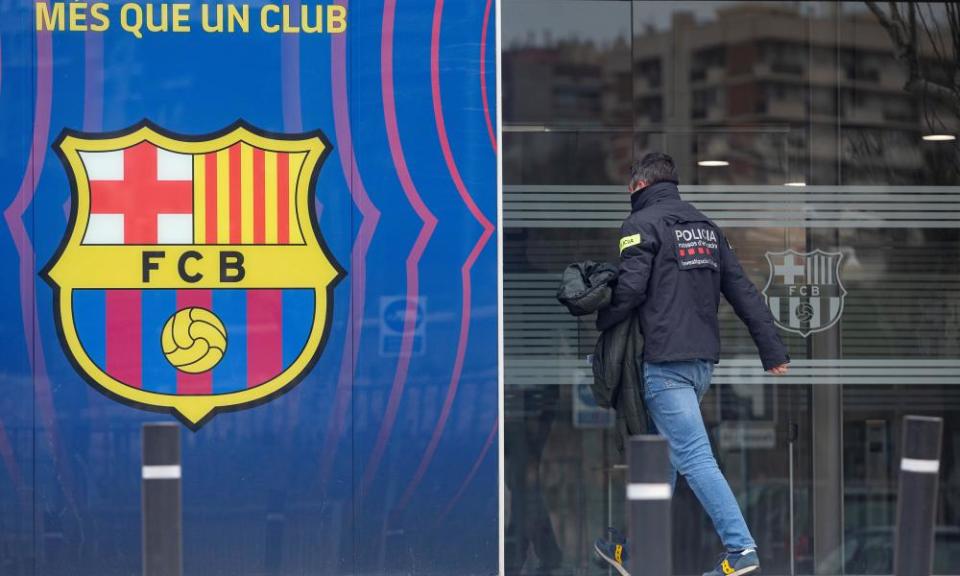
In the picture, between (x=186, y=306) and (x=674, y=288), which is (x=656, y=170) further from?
(x=186, y=306)

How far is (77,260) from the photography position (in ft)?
21.7

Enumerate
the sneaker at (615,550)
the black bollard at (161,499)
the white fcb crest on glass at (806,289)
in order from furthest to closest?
the white fcb crest on glass at (806,289) → the sneaker at (615,550) → the black bollard at (161,499)

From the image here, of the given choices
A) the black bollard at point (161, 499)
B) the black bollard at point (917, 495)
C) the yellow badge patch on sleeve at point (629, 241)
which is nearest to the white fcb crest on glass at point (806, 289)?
the yellow badge patch on sleeve at point (629, 241)

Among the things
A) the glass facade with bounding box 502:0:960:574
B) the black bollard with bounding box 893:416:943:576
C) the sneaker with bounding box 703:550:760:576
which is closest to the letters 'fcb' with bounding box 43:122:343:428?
the glass facade with bounding box 502:0:960:574

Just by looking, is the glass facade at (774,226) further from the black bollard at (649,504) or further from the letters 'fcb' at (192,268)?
the black bollard at (649,504)

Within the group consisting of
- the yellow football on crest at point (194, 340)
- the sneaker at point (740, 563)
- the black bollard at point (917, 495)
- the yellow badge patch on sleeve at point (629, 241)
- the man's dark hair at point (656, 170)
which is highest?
the man's dark hair at point (656, 170)

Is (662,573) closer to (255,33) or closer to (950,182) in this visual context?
(255,33)

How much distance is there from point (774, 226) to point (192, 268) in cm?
300

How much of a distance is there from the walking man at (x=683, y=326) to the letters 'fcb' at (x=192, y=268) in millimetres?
1401

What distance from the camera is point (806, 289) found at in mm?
7715

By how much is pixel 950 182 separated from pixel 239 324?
3750 millimetres

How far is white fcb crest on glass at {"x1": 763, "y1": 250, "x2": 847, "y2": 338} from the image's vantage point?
770cm

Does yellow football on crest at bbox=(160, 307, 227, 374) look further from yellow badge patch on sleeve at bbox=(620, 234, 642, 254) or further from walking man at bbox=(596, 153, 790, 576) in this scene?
yellow badge patch on sleeve at bbox=(620, 234, 642, 254)

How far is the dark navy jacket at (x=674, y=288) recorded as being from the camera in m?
6.34
